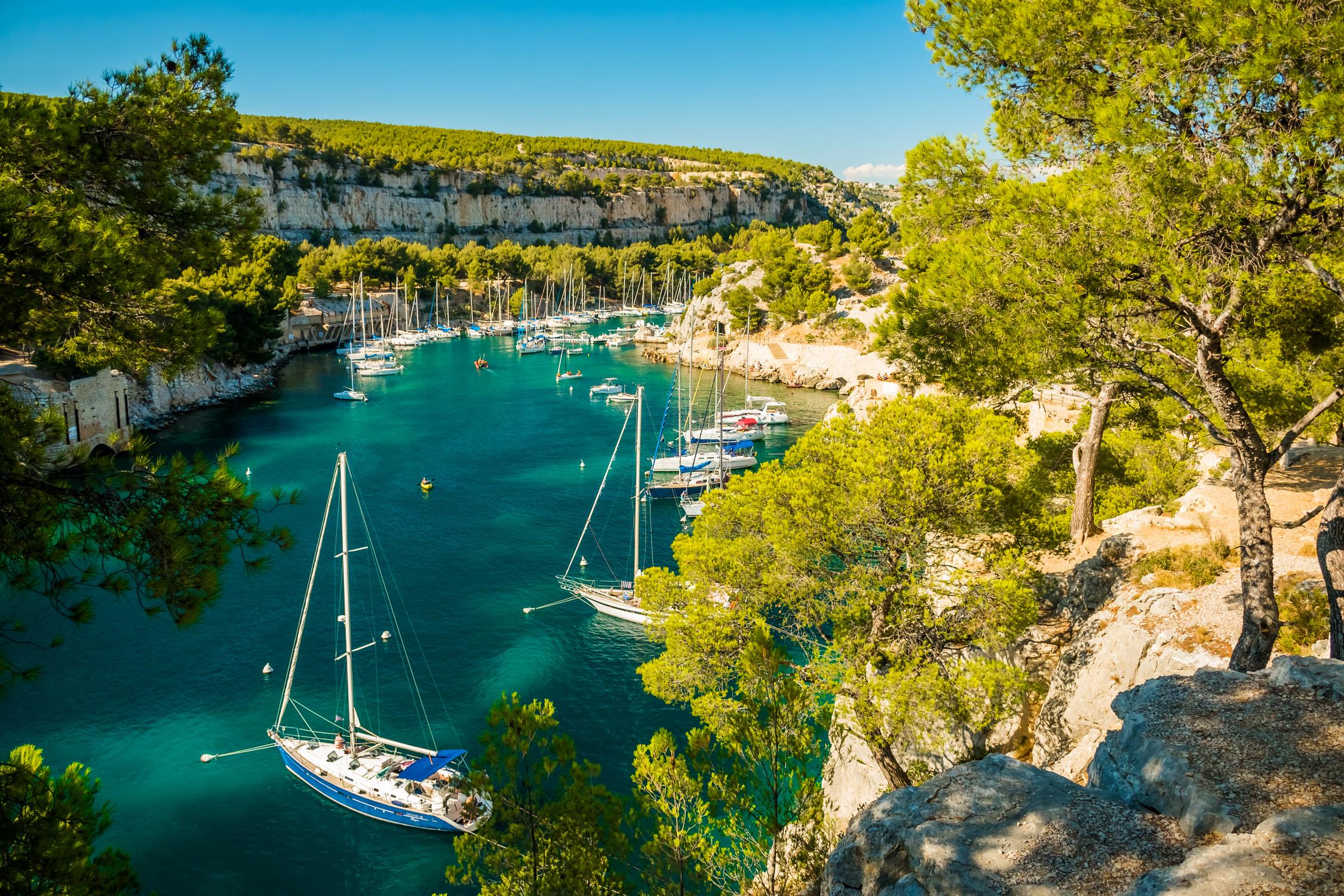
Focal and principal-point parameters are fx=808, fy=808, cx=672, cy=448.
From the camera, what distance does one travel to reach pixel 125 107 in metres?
6.98

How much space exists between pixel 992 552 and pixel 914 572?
60.4 inches

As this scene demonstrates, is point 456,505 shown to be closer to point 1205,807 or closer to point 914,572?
point 914,572

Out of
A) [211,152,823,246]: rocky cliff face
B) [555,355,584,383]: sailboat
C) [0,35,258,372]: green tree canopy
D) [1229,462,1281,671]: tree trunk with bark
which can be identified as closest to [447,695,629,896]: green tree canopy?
[0,35,258,372]: green tree canopy

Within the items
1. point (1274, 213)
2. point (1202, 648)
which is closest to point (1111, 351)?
point (1274, 213)

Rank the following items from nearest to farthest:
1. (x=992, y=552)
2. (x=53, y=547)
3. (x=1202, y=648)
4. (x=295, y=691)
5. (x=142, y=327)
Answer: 1. (x=53, y=547)
2. (x=142, y=327)
3. (x=1202, y=648)
4. (x=992, y=552)
5. (x=295, y=691)

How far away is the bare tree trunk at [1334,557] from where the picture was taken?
683 centimetres

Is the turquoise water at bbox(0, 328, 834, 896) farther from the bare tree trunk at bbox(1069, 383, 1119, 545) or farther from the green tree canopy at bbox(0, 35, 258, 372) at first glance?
the green tree canopy at bbox(0, 35, 258, 372)

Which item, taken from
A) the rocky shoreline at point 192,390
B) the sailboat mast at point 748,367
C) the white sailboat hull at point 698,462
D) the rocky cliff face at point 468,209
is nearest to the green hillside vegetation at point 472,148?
the rocky cliff face at point 468,209

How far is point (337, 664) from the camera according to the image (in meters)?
19.6

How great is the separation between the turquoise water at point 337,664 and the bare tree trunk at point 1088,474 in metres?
9.34

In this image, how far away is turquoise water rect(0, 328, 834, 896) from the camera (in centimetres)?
1420

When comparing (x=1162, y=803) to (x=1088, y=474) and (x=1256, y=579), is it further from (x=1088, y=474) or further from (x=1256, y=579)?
(x=1088, y=474)

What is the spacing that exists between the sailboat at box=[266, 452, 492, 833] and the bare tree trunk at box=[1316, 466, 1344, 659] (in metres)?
12.0

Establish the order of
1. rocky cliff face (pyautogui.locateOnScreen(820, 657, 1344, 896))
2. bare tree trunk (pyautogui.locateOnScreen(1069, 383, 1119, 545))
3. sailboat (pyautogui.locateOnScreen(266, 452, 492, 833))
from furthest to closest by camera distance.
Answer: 1. sailboat (pyautogui.locateOnScreen(266, 452, 492, 833))
2. bare tree trunk (pyautogui.locateOnScreen(1069, 383, 1119, 545))
3. rocky cliff face (pyautogui.locateOnScreen(820, 657, 1344, 896))
